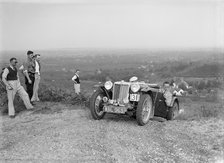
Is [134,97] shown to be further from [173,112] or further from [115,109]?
[173,112]

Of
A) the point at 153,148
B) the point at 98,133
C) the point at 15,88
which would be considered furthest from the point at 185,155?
the point at 15,88

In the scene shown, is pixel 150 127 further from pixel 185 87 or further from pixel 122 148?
pixel 185 87

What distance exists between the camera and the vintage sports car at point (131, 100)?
8.27 metres

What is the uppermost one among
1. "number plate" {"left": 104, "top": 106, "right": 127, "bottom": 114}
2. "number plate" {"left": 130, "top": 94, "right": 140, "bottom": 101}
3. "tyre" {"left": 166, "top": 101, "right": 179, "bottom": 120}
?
"number plate" {"left": 130, "top": 94, "right": 140, "bottom": 101}

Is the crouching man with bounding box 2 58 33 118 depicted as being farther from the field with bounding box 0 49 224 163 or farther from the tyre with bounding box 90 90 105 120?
the tyre with bounding box 90 90 105 120

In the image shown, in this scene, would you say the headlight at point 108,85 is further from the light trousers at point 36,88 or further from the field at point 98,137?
the light trousers at point 36,88

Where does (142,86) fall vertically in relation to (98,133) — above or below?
above

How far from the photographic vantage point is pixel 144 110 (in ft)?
27.2

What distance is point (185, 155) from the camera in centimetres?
598

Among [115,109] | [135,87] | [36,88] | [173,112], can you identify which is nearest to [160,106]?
[173,112]

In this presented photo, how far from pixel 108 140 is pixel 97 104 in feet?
6.85

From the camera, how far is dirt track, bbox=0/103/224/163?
582 centimetres

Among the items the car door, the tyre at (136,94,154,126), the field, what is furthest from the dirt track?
the car door

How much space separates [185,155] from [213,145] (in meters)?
0.72
